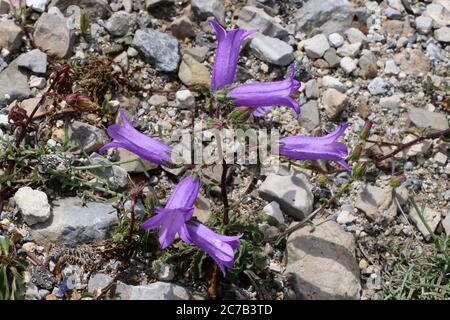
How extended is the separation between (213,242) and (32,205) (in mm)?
1301

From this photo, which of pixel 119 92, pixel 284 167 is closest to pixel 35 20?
pixel 119 92

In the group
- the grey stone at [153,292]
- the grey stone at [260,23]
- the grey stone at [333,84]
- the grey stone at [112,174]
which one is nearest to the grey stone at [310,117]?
the grey stone at [333,84]

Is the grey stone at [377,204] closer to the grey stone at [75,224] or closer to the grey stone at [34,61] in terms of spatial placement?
the grey stone at [75,224]

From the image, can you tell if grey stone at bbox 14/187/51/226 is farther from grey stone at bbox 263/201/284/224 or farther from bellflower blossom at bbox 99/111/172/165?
grey stone at bbox 263/201/284/224

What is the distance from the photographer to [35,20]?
551 centimetres

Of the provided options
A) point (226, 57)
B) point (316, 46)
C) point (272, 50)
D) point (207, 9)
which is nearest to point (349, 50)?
point (316, 46)

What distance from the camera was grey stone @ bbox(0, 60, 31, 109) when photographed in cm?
512

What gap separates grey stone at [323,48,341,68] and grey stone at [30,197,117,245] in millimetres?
2217

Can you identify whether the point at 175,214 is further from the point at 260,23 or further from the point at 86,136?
the point at 260,23

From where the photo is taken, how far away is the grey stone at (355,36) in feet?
19.3

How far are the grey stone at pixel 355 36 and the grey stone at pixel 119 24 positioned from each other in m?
1.82

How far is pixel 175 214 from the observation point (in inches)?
162
